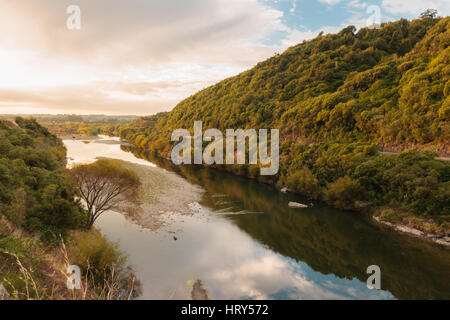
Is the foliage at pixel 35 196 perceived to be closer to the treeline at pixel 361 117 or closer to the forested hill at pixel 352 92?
the treeline at pixel 361 117

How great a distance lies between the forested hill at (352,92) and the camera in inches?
1823

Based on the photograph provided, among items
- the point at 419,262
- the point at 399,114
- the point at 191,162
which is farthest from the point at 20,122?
the point at 399,114

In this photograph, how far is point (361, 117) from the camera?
5538 cm

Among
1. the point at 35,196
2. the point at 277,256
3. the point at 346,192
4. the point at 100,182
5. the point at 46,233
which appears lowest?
the point at 277,256

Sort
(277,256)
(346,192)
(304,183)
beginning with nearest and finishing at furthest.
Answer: (277,256), (346,192), (304,183)

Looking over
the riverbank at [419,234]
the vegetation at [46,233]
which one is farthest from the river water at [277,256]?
the vegetation at [46,233]

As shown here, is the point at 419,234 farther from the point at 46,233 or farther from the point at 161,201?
the point at 46,233

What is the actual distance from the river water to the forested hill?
2236 cm

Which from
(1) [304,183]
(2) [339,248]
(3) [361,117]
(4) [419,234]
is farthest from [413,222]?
(3) [361,117]

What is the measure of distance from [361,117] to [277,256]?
43447mm

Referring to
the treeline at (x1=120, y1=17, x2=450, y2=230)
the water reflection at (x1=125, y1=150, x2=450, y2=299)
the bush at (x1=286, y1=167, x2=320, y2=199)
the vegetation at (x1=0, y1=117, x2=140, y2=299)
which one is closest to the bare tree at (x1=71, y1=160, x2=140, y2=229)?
the vegetation at (x1=0, y1=117, x2=140, y2=299)

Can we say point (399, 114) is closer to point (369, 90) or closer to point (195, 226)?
point (369, 90)

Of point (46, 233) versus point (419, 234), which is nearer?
point (46, 233)
